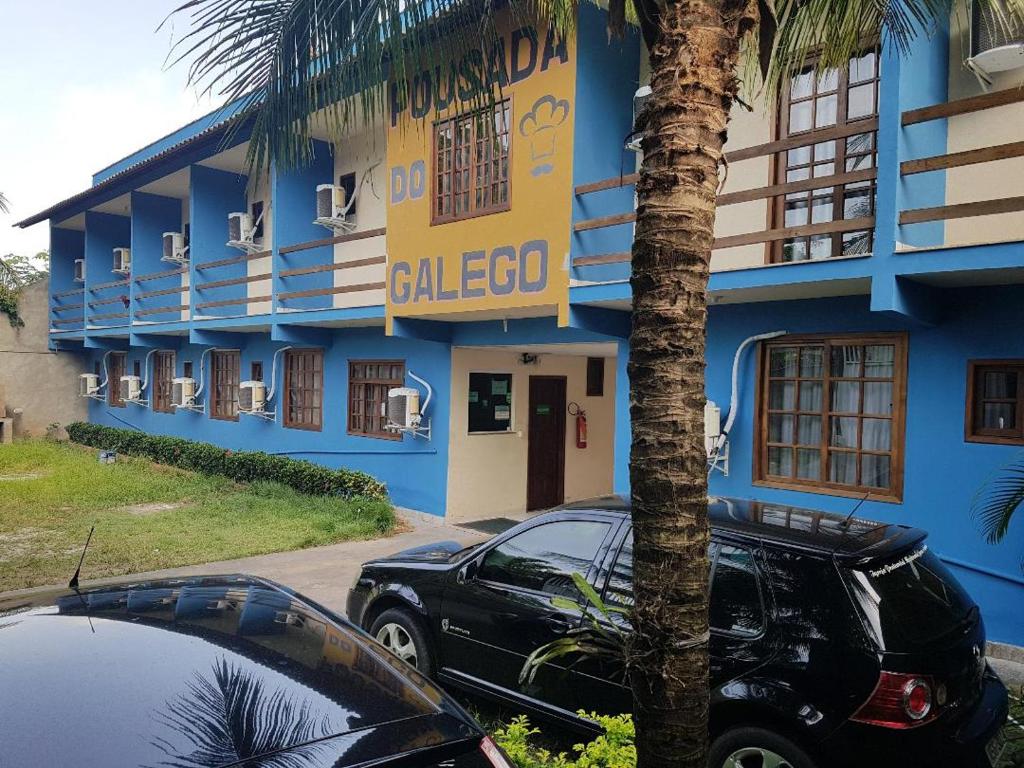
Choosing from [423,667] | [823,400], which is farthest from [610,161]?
[423,667]

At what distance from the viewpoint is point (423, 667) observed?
473 cm

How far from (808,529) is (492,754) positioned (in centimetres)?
223

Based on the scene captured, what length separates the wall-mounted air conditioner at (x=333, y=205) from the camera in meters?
12.9

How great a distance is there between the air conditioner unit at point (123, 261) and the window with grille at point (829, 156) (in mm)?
19040

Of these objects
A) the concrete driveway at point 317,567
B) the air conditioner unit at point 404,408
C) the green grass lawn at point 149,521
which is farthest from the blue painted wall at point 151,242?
the concrete driveway at point 317,567

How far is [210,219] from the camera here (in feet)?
51.6

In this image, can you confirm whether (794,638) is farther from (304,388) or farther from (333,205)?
(304,388)

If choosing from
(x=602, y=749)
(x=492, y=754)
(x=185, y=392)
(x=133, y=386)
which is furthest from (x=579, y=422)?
(x=133, y=386)

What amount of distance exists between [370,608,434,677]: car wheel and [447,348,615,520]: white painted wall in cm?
607

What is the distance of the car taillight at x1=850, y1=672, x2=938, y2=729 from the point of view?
2988mm

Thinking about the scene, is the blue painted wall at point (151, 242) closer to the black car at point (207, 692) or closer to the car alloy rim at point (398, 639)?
the car alloy rim at point (398, 639)

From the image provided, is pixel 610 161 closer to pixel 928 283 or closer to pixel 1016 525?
pixel 928 283

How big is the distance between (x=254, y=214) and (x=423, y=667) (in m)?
13.6

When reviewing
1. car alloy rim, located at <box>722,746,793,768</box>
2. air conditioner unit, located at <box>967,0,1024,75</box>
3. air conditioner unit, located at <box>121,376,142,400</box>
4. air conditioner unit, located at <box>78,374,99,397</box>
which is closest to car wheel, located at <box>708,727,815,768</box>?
car alloy rim, located at <box>722,746,793,768</box>
